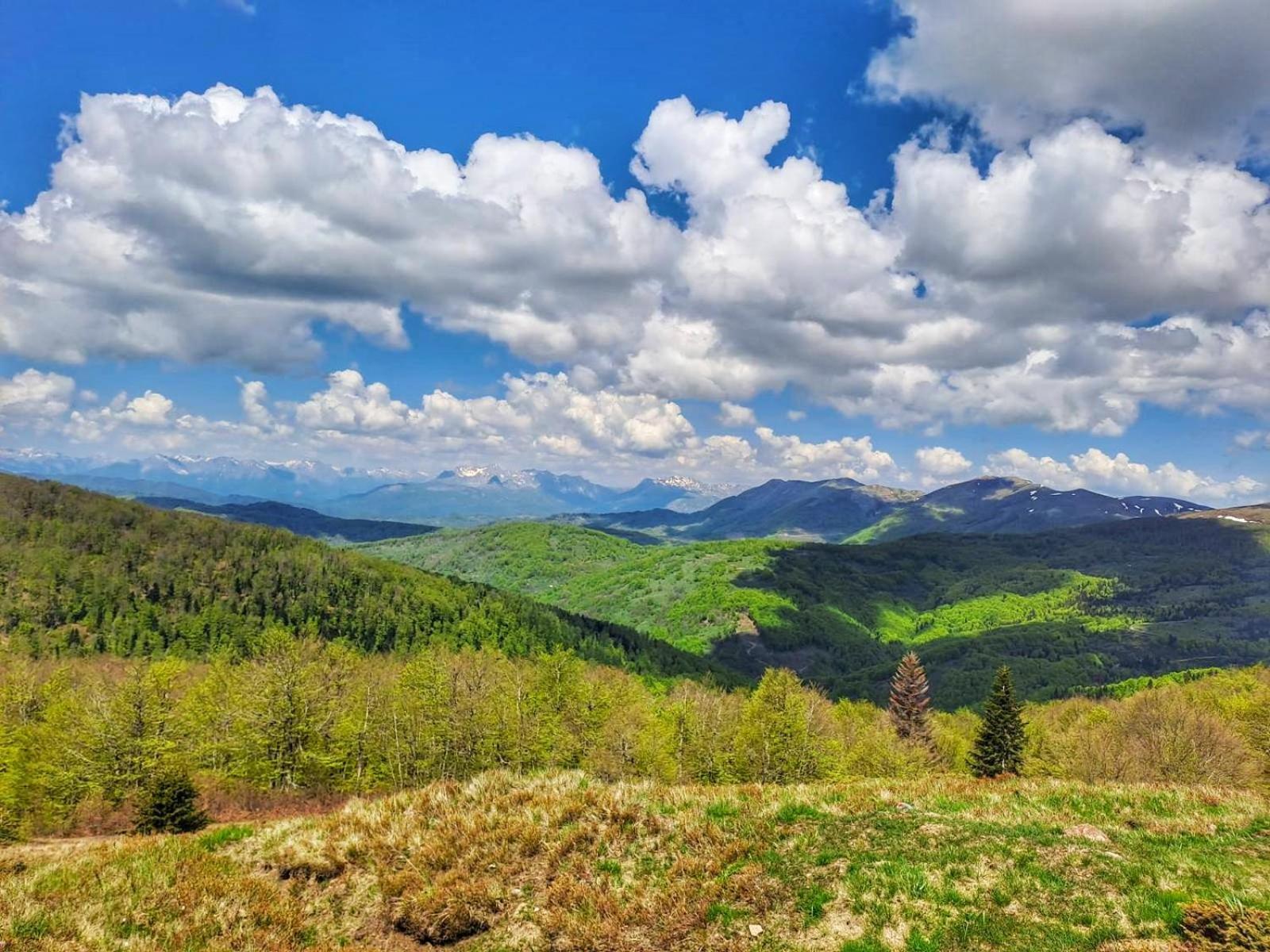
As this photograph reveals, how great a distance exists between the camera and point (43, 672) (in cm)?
9538

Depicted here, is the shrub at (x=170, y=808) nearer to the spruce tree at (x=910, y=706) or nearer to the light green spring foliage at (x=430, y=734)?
the light green spring foliage at (x=430, y=734)

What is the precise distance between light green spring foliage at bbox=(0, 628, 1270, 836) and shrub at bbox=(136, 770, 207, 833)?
24.8m

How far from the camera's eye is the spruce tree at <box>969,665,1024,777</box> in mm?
66188

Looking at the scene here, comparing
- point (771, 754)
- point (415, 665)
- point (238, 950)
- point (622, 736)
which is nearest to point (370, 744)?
point (415, 665)

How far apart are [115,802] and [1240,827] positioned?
68.4 m

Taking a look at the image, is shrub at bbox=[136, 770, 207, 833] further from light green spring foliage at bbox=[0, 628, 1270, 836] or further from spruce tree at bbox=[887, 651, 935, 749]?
spruce tree at bbox=[887, 651, 935, 749]

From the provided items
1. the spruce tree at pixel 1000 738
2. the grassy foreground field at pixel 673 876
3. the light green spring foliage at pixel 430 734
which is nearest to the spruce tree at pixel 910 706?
the light green spring foliage at pixel 430 734

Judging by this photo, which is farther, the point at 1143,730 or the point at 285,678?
the point at 1143,730

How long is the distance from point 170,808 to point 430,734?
3529 centimetres

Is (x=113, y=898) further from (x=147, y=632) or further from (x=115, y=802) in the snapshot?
(x=147, y=632)

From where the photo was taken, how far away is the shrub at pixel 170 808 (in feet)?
79.6

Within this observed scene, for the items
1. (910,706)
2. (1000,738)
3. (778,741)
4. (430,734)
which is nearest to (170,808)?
(430,734)

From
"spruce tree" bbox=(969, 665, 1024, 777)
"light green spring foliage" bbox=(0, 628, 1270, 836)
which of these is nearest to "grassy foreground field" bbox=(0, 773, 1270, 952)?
"light green spring foliage" bbox=(0, 628, 1270, 836)

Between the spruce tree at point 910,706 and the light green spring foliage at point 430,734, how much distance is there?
6.01m
